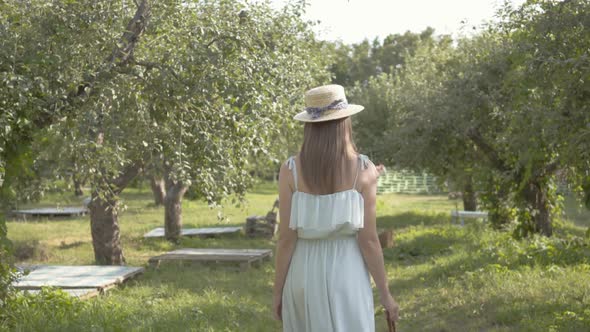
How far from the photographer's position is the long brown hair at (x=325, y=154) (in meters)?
4.21

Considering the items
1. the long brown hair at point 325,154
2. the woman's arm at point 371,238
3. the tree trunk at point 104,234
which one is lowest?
the tree trunk at point 104,234

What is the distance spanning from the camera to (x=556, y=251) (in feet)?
39.3

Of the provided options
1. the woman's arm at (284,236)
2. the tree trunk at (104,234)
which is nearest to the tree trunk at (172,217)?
the tree trunk at (104,234)

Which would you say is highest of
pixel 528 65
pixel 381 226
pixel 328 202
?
pixel 528 65

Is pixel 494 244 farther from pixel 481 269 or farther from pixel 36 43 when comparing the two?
pixel 36 43

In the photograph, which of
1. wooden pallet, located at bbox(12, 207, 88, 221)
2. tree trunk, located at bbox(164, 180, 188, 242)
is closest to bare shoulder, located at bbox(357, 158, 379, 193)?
tree trunk, located at bbox(164, 180, 188, 242)

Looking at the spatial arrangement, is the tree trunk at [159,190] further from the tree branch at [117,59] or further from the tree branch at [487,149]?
the tree branch at [117,59]

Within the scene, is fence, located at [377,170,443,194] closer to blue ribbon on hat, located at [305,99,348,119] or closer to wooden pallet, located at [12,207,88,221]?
wooden pallet, located at [12,207,88,221]

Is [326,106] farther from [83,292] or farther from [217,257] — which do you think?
[217,257]

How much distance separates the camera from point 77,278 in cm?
1112

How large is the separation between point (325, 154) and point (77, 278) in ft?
26.0

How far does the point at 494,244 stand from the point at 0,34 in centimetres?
1068

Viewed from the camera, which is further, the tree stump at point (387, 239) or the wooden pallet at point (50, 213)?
the wooden pallet at point (50, 213)

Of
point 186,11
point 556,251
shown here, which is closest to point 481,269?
point 556,251
